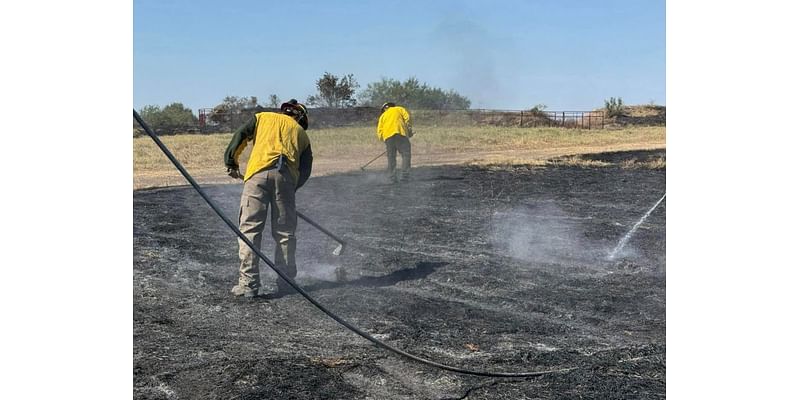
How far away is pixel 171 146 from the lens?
80.6 feet

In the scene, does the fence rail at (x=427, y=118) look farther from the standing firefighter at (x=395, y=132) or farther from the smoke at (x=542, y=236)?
the smoke at (x=542, y=236)

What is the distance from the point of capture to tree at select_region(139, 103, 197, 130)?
101 ft

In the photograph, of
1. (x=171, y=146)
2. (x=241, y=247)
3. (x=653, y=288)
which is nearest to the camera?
(x=241, y=247)

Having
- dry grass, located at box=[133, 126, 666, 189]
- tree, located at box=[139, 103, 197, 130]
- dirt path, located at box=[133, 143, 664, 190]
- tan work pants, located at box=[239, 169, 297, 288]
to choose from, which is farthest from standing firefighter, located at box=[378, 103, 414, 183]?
tree, located at box=[139, 103, 197, 130]

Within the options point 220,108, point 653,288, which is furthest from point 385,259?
point 220,108

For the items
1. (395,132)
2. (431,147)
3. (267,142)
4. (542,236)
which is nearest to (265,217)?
(267,142)

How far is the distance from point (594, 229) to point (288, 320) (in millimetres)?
4947

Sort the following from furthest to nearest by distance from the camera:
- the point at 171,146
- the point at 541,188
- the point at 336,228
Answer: the point at 171,146 → the point at 541,188 → the point at 336,228

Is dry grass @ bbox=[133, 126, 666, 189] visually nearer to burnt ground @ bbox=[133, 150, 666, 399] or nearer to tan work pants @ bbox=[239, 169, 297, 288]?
burnt ground @ bbox=[133, 150, 666, 399]

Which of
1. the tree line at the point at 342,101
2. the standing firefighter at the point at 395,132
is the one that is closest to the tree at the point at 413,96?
the tree line at the point at 342,101

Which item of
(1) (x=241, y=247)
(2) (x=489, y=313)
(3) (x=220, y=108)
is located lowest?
(2) (x=489, y=313)

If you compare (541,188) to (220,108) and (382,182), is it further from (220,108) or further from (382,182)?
(220,108)

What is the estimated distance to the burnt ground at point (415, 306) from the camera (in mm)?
4734

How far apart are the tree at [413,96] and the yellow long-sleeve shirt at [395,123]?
18762 mm
